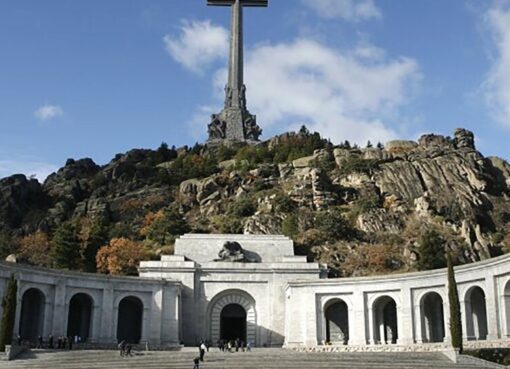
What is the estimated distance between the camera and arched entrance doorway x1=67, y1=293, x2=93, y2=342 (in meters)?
50.9

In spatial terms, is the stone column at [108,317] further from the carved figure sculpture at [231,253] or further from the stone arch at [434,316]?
the stone arch at [434,316]

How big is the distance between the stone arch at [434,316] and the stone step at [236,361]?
9892 millimetres

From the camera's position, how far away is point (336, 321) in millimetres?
52625

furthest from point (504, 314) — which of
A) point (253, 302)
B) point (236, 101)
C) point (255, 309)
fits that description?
point (236, 101)

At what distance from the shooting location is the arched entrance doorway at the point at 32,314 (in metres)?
46.6

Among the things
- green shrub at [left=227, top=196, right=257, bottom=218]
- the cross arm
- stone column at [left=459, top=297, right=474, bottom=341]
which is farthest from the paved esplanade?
stone column at [left=459, top=297, right=474, bottom=341]

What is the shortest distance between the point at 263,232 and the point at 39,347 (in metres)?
39.6

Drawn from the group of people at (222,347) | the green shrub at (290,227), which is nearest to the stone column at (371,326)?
the group of people at (222,347)

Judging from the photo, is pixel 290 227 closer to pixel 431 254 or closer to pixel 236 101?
pixel 431 254

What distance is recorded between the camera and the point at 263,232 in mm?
80000

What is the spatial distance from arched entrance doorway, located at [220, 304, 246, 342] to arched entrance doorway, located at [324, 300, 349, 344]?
644cm

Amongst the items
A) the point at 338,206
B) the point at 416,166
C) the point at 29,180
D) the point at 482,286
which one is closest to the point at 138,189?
the point at 29,180

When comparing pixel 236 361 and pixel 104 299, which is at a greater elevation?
pixel 104 299

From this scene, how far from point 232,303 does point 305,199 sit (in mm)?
33812
